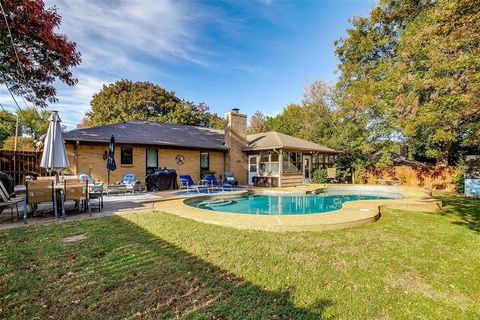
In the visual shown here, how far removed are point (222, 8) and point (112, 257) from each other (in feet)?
41.0

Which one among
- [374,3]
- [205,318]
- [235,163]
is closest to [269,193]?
[235,163]

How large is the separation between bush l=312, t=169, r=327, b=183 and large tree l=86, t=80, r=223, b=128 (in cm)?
2044

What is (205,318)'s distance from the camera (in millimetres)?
2795

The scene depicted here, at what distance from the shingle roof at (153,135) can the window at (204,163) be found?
0.84m

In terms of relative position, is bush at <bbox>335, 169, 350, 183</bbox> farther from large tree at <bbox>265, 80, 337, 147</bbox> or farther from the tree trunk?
the tree trunk

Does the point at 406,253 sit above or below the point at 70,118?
below

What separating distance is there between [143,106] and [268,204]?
98.1 ft

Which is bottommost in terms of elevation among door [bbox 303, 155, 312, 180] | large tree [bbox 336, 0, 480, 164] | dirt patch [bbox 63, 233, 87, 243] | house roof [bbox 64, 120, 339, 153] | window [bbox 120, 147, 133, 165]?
dirt patch [bbox 63, 233, 87, 243]

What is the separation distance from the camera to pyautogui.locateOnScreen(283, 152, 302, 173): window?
18.2m

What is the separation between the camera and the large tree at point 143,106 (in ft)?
114

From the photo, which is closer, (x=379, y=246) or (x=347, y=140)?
(x=379, y=246)

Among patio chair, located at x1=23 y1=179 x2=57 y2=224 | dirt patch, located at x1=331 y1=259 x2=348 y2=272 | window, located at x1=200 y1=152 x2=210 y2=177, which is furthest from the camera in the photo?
window, located at x1=200 y1=152 x2=210 y2=177

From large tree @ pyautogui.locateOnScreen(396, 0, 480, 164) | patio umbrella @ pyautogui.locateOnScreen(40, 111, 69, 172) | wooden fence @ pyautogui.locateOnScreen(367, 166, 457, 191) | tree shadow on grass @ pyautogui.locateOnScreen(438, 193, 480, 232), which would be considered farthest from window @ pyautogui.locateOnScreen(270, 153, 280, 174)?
patio umbrella @ pyautogui.locateOnScreen(40, 111, 69, 172)

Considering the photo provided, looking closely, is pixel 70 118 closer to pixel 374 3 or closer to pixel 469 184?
pixel 374 3
